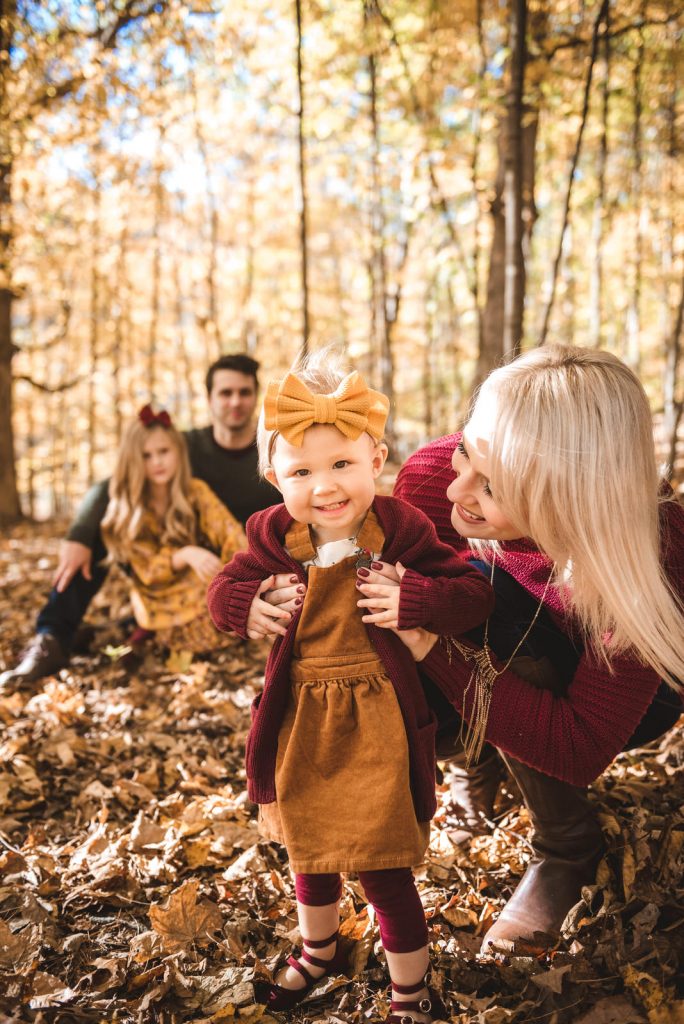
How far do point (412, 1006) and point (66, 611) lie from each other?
2.98m

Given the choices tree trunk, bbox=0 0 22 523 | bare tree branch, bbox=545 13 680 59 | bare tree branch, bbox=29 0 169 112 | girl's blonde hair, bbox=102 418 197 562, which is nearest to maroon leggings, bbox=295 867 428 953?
girl's blonde hair, bbox=102 418 197 562

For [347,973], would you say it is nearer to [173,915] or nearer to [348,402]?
[173,915]

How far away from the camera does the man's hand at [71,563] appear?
12.5 feet

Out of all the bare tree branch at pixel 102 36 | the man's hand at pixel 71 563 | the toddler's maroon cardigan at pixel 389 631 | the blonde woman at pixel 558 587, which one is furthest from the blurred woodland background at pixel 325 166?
the man's hand at pixel 71 563

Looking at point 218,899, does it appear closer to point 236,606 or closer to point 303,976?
point 303,976

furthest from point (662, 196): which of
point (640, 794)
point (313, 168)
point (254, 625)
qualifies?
point (254, 625)

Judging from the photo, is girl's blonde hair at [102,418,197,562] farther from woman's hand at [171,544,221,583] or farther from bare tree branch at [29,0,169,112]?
bare tree branch at [29,0,169,112]

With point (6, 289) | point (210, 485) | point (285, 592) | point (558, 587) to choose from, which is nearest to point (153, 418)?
point (210, 485)

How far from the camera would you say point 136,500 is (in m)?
3.79

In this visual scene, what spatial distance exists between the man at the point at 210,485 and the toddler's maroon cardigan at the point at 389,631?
241cm

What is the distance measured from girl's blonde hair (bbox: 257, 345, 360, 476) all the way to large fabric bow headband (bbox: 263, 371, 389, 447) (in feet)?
0.33

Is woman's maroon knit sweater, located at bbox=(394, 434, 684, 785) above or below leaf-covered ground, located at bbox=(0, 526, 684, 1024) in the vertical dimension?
above

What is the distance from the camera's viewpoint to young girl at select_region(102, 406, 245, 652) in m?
3.79

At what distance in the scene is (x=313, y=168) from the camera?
→ 12219mm
